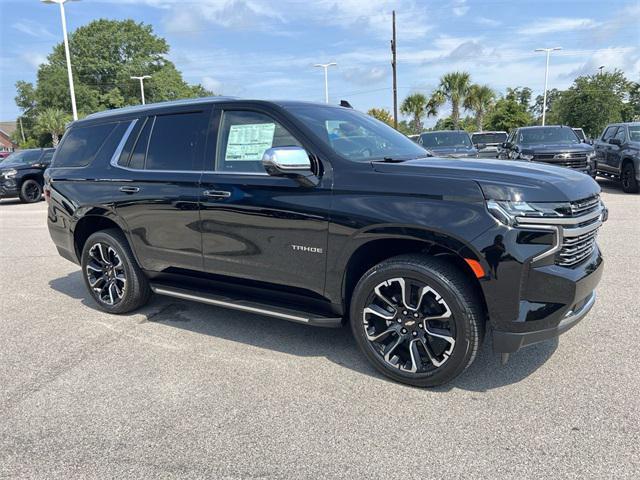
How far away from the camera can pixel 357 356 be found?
373 centimetres

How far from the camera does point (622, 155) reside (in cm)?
1254

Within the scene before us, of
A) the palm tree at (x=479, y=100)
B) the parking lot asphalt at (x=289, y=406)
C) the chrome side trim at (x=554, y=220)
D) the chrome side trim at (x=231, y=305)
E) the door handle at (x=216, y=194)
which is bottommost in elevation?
the parking lot asphalt at (x=289, y=406)

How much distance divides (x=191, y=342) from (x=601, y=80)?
4817 centimetres

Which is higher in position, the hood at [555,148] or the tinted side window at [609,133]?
the tinted side window at [609,133]

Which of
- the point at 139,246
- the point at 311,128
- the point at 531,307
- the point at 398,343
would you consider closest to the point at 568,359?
the point at 531,307

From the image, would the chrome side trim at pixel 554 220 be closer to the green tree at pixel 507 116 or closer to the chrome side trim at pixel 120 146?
the chrome side trim at pixel 120 146

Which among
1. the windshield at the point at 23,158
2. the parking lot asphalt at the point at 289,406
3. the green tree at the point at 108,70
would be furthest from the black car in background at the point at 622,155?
the green tree at the point at 108,70

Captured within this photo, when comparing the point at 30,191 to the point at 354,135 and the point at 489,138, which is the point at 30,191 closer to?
the point at 354,135

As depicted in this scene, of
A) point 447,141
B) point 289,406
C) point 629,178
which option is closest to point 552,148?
point 629,178

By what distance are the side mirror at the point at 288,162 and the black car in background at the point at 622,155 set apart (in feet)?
37.8

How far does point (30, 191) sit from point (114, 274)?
1407 cm

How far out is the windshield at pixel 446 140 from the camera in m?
14.5

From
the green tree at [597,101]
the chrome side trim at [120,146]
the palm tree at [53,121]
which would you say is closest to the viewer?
the chrome side trim at [120,146]

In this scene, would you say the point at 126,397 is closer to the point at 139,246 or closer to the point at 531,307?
the point at 139,246
